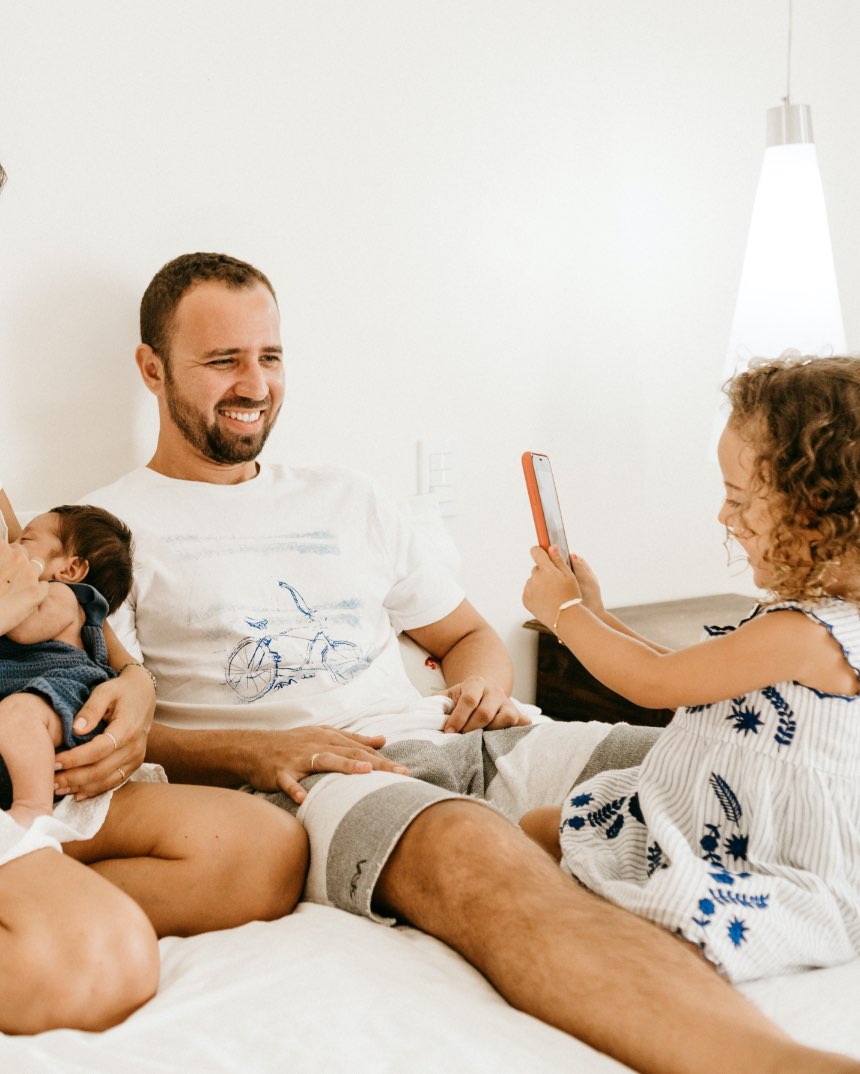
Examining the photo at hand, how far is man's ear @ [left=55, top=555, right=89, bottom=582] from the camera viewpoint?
139cm

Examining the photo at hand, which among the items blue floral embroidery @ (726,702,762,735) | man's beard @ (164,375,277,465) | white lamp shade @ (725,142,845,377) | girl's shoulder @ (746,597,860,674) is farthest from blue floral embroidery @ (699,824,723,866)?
white lamp shade @ (725,142,845,377)

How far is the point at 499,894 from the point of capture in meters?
1.07

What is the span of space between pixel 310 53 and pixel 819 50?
1347 mm

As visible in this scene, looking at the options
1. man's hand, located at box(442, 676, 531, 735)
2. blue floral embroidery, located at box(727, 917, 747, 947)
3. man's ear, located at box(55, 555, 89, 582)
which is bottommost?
blue floral embroidery, located at box(727, 917, 747, 947)

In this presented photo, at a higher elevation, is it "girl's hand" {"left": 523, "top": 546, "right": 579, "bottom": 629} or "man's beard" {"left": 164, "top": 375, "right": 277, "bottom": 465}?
"man's beard" {"left": 164, "top": 375, "right": 277, "bottom": 465}

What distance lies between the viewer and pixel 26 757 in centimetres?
115

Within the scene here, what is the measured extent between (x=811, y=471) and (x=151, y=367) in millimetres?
1003

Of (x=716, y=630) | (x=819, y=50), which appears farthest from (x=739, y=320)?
(x=716, y=630)

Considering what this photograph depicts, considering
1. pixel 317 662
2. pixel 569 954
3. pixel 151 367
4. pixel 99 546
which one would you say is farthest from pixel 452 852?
pixel 151 367

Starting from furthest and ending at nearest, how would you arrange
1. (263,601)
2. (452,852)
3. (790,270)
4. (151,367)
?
(790,270), (151,367), (263,601), (452,852)

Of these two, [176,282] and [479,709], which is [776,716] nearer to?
[479,709]

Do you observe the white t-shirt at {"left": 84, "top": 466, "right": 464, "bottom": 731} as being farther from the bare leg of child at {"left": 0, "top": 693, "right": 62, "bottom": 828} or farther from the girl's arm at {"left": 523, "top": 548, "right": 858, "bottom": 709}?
the girl's arm at {"left": 523, "top": 548, "right": 858, "bottom": 709}

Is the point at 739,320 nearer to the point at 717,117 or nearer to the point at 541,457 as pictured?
the point at 717,117

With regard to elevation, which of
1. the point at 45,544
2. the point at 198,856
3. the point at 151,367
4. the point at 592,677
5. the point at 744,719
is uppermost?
the point at 151,367
